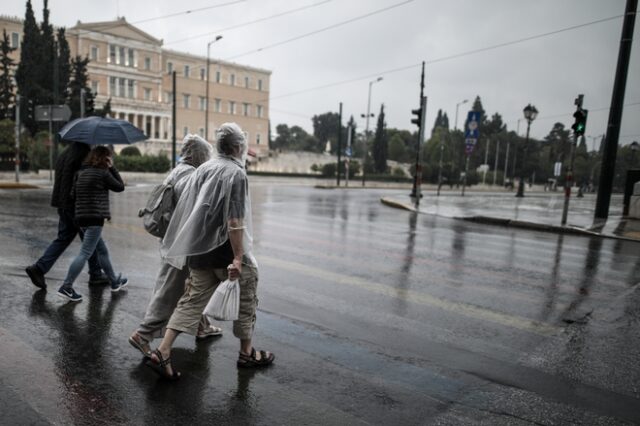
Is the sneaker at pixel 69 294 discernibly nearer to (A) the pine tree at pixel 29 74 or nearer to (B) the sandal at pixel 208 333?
(B) the sandal at pixel 208 333

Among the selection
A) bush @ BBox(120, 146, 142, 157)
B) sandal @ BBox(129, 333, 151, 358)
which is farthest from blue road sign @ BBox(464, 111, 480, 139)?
bush @ BBox(120, 146, 142, 157)

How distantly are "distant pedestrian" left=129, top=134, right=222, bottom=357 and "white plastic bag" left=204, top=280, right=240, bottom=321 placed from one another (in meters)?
0.49

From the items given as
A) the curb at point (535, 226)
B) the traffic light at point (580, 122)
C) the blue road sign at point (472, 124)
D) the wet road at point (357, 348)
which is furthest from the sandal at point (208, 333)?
the blue road sign at point (472, 124)

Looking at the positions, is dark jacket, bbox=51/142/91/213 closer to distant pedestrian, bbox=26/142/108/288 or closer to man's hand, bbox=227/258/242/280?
distant pedestrian, bbox=26/142/108/288

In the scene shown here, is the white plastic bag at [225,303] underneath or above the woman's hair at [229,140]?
underneath

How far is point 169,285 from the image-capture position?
3.88m

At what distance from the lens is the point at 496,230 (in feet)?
42.2

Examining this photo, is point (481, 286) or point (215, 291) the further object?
point (481, 286)

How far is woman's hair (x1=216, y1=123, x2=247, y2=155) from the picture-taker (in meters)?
3.47

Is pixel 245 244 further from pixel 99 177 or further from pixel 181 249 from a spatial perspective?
pixel 99 177

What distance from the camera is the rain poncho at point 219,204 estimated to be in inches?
134

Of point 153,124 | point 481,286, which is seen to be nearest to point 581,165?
point 153,124

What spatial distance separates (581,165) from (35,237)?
10325 cm

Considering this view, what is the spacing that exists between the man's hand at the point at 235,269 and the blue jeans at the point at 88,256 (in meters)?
2.66
